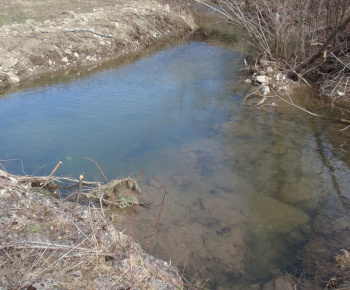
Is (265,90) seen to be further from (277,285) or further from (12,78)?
(12,78)

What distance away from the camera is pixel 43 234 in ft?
10.6

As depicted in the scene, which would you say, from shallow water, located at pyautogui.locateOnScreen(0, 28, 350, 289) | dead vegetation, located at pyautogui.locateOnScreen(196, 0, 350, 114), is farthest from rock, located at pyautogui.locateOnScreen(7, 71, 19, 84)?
dead vegetation, located at pyautogui.locateOnScreen(196, 0, 350, 114)

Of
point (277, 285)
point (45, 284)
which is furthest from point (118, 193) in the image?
point (277, 285)

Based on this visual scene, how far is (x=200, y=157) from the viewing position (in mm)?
5867

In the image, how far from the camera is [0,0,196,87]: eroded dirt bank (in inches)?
400

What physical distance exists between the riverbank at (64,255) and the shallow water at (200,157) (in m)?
0.78

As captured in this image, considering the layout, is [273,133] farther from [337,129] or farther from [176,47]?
→ [176,47]

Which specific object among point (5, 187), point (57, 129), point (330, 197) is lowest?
point (330, 197)

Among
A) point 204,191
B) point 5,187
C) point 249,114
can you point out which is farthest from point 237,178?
point 5,187

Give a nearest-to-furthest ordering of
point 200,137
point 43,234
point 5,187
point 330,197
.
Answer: point 43,234 < point 5,187 < point 330,197 < point 200,137

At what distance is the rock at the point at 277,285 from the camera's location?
3342 mm

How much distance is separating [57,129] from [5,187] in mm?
3365

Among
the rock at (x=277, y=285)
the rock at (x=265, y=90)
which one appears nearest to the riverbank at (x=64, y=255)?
the rock at (x=277, y=285)

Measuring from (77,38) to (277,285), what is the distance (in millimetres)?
11074
